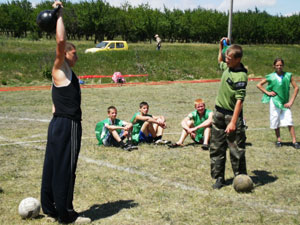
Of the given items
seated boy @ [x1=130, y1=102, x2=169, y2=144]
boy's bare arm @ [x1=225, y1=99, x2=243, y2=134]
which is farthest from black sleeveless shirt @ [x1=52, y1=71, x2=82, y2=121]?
seated boy @ [x1=130, y1=102, x2=169, y2=144]

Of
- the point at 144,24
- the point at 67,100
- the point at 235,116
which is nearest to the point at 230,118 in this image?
the point at 235,116

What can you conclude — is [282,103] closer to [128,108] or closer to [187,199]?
[187,199]

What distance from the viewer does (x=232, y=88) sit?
18.4 feet

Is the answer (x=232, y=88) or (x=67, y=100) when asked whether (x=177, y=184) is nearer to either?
(x=232, y=88)

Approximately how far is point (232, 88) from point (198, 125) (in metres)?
2.98

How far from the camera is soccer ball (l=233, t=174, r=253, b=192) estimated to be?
5.58 meters

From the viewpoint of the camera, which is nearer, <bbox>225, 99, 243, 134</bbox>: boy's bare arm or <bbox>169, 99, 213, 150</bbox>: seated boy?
<bbox>225, 99, 243, 134</bbox>: boy's bare arm

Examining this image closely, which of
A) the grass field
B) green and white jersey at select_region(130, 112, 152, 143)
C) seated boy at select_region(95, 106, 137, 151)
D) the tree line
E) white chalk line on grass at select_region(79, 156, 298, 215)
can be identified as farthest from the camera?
the tree line

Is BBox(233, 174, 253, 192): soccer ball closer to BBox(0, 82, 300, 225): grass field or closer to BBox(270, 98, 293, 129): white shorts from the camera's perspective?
BBox(0, 82, 300, 225): grass field

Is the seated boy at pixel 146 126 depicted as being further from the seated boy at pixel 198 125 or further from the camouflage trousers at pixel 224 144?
the camouflage trousers at pixel 224 144

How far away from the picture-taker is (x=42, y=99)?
17.0 metres

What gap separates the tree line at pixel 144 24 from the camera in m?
68.1

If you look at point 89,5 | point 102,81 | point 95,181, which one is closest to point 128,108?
point 95,181

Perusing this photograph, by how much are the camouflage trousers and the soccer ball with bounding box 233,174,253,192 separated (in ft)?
0.95
